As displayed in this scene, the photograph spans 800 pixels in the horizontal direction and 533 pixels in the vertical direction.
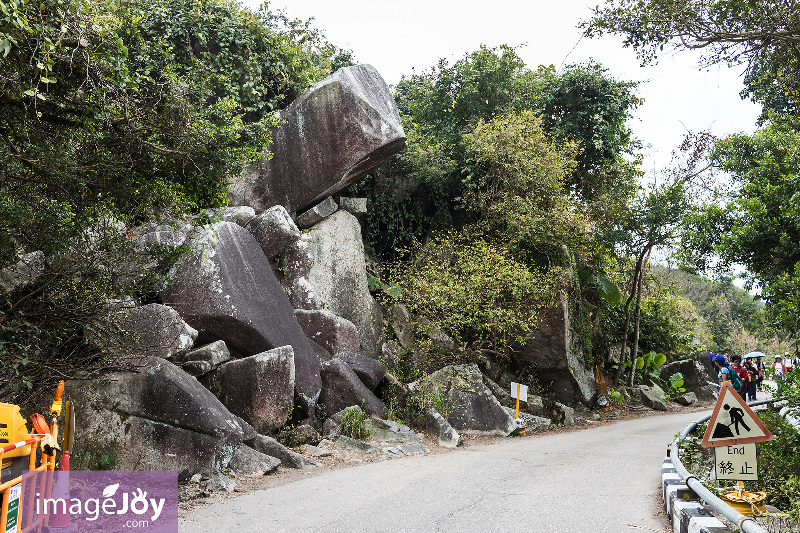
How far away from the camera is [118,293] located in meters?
8.05

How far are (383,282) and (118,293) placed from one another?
1030cm

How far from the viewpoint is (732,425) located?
559cm

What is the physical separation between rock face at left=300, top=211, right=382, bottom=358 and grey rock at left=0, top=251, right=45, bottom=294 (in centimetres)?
779

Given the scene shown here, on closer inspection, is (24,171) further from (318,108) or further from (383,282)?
(383,282)

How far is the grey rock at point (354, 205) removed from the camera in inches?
677

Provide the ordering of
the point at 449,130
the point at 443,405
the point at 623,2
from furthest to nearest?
1. the point at 449,130
2. the point at 443,405
3. the point at 623,2

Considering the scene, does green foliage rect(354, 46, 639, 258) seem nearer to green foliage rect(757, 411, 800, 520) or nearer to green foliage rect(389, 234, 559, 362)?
green foliage rect(389, 234, 559, 362)

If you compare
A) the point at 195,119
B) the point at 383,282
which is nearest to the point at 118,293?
the point at 195,119

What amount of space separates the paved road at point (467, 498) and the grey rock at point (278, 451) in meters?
0.71

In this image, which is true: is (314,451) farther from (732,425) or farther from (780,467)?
(780,467)

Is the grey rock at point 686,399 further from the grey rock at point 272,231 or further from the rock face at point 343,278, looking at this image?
the grey rock at point 272,231

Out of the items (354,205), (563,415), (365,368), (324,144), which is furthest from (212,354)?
(563,415)

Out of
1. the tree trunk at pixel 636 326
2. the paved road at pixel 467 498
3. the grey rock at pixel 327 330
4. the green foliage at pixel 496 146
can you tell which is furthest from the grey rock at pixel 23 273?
the tree trunk at pixel 636 326

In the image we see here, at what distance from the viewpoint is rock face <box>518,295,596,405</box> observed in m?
16.7
